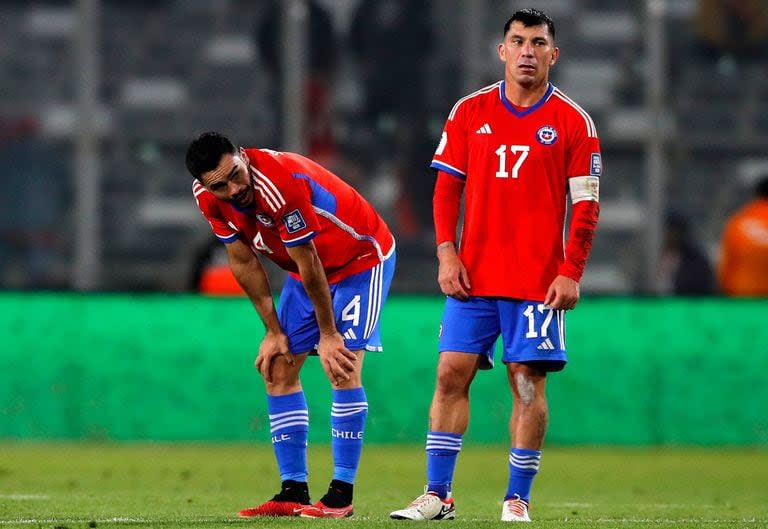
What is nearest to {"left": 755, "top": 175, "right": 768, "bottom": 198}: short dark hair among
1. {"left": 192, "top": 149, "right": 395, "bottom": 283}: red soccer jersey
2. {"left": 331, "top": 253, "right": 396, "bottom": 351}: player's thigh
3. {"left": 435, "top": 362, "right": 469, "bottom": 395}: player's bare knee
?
{"left": 192, "top": 149, "right": 395, "bottom": 283}: red soccer jersey

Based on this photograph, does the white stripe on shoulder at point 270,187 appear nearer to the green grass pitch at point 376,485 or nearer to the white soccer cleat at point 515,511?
the green grass pitch at point 376,485

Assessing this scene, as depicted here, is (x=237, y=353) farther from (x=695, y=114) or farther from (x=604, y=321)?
(x=695, y=114)

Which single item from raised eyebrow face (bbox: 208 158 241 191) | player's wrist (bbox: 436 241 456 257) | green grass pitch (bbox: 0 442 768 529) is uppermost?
raised eyebrow face (bbox: 208 158 241 191)

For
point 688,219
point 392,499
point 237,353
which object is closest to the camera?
point 392,499

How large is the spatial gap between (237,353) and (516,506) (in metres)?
6.58

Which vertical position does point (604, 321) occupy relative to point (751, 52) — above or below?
below

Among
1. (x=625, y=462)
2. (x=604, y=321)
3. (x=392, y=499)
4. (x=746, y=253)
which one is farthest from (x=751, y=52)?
(x=392, y=499)

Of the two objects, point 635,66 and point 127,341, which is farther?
point 635,66

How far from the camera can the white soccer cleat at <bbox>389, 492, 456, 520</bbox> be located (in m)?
6.79

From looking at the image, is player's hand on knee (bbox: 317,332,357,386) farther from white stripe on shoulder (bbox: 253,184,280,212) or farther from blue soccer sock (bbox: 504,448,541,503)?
blue soccer sock (bbox: 504,448,541,503)

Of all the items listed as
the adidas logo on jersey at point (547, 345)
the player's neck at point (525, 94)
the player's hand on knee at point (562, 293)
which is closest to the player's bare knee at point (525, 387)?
the adidas logo on jersey at point (547, 345)

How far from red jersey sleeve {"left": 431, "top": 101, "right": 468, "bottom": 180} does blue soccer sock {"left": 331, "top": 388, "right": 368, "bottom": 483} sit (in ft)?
3.45

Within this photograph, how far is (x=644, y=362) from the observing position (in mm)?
13227

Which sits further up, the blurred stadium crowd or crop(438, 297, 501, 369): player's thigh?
the blurred stadium crowd
